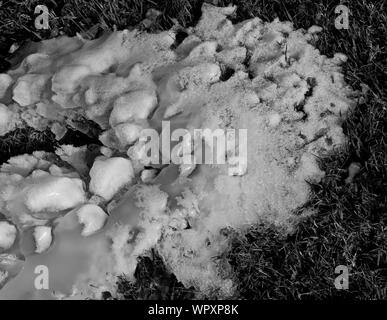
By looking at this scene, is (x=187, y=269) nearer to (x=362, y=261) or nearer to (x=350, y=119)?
(x=362, y=261)

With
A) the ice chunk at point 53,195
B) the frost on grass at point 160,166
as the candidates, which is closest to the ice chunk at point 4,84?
the frost on grass at point 160,166

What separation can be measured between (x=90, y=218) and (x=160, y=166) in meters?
0.41

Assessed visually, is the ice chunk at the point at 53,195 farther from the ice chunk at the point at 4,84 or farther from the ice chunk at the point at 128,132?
the ice chunk at the point at 4,84

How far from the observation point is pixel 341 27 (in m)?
2.86

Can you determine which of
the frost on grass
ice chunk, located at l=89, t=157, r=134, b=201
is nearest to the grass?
the frost on grass

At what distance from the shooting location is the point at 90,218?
2422 mm

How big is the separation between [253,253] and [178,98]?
32.4 inches

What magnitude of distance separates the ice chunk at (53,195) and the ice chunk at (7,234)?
0.13 m

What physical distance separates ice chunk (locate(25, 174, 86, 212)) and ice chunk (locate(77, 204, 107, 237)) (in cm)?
8

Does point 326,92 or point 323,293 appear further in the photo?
point 326,92

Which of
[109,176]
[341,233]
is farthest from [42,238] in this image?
[341,233]

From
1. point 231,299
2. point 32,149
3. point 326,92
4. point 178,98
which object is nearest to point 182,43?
point 178,98

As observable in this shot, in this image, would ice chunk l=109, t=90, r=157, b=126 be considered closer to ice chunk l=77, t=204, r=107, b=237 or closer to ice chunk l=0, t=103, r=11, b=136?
ice chunk l=77, t=204, r=107, b=237

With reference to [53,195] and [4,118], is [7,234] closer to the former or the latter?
[53,195]
